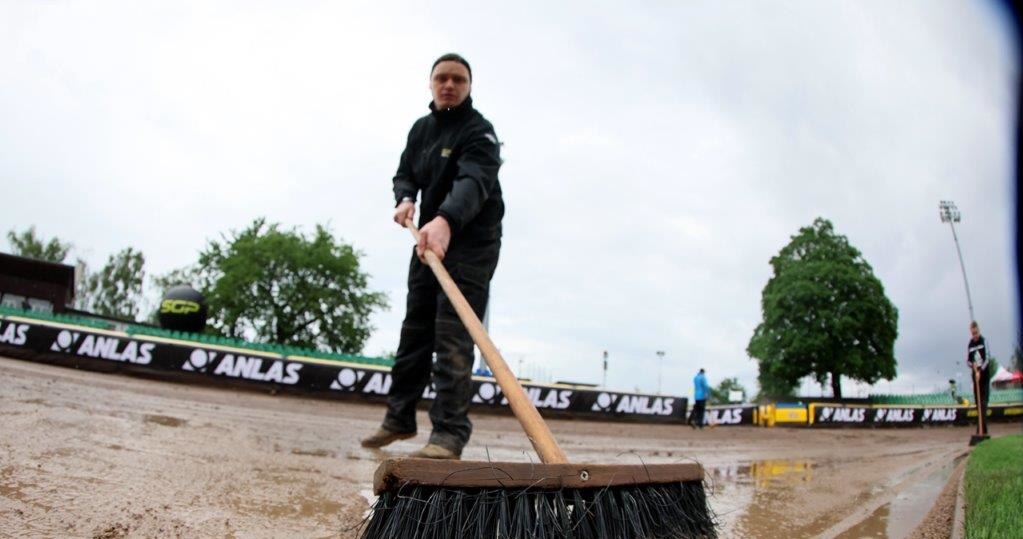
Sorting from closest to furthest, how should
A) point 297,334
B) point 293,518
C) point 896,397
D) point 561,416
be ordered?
point 293,518, point 561,416, point 297,334, point 896,397

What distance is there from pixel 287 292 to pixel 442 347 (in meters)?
36.2

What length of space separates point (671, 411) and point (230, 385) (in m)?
14.0

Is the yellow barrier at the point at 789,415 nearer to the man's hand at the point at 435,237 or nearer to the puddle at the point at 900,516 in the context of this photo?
the puddle at the point at 900,516

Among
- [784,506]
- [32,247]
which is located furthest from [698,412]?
[32,247]

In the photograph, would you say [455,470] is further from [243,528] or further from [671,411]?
[671,411]

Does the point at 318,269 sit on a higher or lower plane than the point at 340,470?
higher

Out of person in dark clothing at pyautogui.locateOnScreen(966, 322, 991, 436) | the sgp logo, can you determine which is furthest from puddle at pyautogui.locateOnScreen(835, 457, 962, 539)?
the sgp logo

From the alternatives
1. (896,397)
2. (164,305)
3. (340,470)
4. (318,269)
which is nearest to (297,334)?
(318,269)

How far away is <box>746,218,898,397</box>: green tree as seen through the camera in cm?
3991

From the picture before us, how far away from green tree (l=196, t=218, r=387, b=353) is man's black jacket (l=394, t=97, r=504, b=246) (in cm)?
3447

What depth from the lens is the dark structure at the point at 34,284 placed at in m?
30.3

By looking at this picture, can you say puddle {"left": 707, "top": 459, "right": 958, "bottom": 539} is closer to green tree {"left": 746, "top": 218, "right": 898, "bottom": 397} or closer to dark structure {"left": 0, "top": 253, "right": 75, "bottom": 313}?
dark structure {"left": 0, "top": 253, "right": 75, "bottom": 313}

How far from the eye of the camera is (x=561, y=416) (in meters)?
16.9

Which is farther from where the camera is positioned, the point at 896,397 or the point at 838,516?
the point at 896,397
